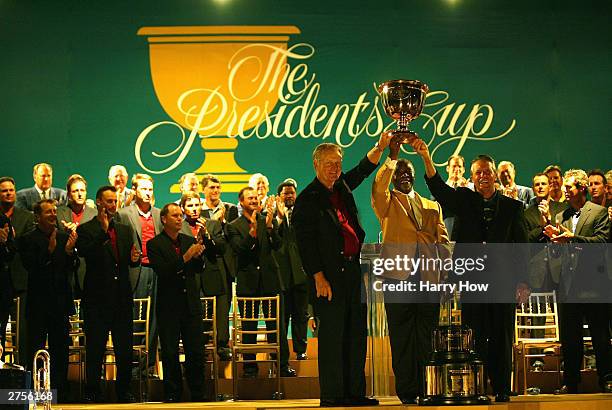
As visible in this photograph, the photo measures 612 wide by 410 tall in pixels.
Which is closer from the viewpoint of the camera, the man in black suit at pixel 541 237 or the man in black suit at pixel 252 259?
the man in black suit at pixel 541 237

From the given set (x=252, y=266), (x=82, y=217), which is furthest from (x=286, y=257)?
(x=82, y=217)

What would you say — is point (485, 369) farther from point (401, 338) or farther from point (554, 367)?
point (554, 367)

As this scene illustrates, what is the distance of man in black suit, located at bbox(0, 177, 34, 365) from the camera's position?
7.62 meters

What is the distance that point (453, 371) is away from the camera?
225 inches

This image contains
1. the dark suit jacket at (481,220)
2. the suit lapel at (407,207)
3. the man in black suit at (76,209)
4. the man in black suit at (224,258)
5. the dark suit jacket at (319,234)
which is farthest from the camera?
the man in black suit at (224,258)

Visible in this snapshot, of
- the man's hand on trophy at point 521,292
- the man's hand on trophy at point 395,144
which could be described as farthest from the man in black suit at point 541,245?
the man's hand on trophy at point 395,144

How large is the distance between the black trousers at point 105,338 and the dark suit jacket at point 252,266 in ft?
3.84

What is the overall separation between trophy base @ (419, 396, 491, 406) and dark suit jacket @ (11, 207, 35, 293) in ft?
11.2

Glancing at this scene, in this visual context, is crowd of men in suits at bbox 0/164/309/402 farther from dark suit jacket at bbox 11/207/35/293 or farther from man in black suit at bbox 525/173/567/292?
man in black suit at bbox 525/173/567/292

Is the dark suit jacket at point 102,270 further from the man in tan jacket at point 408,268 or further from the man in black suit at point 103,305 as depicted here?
the man in tan jacket at point 408,268

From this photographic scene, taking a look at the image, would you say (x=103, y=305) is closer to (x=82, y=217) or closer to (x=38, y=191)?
(x=82, y=217)

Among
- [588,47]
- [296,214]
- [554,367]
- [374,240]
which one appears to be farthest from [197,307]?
[588,47]

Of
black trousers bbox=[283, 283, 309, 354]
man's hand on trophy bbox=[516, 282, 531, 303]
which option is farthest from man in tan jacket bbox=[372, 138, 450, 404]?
black trousers bbox=[283, 283, 309, 354]

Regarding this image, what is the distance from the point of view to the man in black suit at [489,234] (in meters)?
6.41
